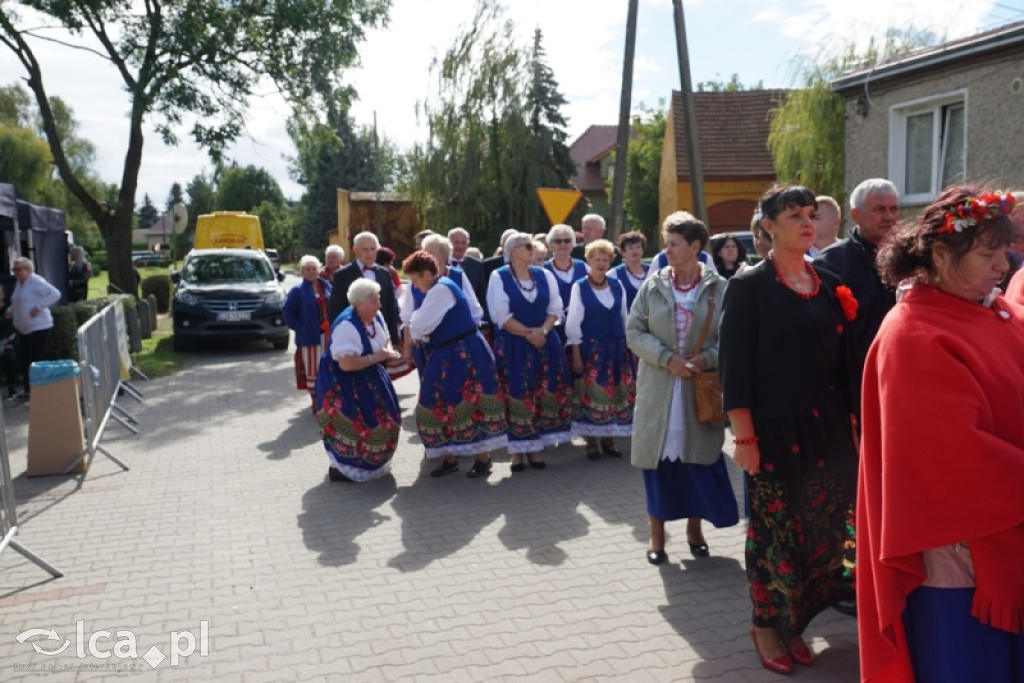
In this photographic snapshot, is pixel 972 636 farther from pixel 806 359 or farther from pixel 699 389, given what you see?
pixel 699 389

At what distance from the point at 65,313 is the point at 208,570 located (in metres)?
8.09

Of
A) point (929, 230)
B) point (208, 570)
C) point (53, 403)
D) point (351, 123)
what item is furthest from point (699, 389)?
point (351, 123)

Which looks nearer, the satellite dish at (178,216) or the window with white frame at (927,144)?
the window with white frame at (927,144)

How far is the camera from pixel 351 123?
6719cm

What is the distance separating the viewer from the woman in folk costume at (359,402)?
7141mm

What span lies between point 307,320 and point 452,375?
3758 mm

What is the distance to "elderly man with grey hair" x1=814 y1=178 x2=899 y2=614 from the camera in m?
4.35

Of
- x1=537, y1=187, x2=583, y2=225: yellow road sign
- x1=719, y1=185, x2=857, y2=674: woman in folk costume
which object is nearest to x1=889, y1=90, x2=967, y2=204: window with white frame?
x1=537, y1=187, x2=583, y2=225: yellow road sign

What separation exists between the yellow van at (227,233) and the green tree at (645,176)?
18.7 m

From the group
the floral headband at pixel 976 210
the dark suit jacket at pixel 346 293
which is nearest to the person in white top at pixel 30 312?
the dark suit jacket at pixel 346 293

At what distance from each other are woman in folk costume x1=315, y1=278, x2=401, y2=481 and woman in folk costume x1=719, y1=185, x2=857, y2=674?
387 cm

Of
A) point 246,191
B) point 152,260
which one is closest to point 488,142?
point 152,260

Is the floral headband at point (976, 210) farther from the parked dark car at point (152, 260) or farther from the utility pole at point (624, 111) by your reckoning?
the parked dark car at point (152, 260)

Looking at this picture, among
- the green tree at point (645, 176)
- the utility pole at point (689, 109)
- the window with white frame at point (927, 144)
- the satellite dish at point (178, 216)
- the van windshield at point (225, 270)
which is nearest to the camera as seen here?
the window with white frame at point (927, 144)
